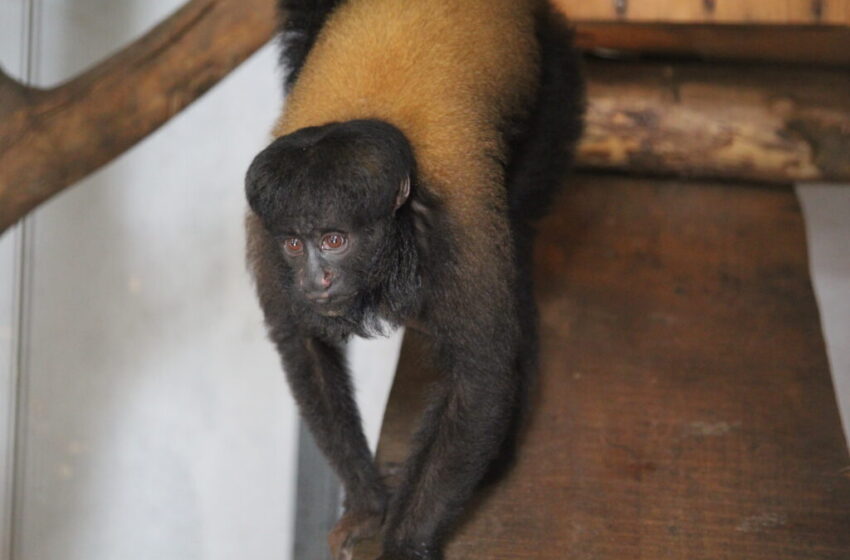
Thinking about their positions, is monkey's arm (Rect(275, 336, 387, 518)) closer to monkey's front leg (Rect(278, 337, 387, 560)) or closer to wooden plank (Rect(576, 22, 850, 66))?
monkey's front leg (Rect(278, 337, 387, 560))

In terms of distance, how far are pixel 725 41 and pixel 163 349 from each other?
4029mm

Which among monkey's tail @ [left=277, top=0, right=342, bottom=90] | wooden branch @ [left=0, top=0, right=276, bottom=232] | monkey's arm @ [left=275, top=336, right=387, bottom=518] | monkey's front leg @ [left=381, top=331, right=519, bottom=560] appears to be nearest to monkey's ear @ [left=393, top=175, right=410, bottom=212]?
monkey's front leg @ [left=381, top=331, right=519, bottom=560]

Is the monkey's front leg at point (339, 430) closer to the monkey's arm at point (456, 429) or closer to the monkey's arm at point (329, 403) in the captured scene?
the monkey's arm at point (329, 403)

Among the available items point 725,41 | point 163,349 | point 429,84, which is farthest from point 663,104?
point 163,349

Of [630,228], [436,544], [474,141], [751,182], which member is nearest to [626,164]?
[630,228]

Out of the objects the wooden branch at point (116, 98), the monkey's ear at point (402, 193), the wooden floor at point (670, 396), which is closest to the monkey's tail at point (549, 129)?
the wooden floor at point (670, 396)

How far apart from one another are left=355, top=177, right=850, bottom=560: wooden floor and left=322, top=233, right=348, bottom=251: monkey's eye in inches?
52.9

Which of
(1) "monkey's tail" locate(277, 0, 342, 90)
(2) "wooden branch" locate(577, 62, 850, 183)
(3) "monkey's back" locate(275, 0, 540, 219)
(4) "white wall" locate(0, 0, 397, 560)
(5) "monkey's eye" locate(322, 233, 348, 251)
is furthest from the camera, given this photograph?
(4) "white wall" locate(0, 0, 397, 560)

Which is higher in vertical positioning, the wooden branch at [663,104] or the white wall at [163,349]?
the wooden branch at [663,104]

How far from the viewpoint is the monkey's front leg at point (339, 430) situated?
4.01 meters

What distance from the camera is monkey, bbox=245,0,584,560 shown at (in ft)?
10.4

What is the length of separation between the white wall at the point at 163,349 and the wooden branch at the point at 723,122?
225cm

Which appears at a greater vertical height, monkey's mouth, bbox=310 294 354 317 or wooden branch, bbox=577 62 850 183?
monkey's mouth, bbox=310 294 354 317

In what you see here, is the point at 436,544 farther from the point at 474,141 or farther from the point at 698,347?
the point at 698,347
